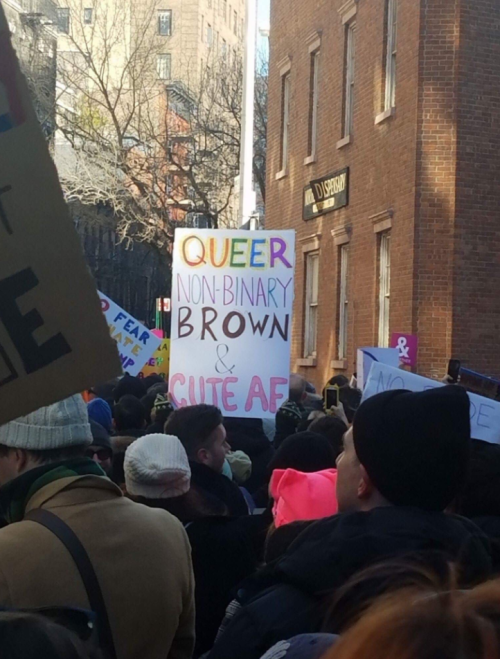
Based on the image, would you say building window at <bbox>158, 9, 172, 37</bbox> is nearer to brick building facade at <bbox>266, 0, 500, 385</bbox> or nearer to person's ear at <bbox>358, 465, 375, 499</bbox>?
brick building facade at <bbox>266, 0, 500, 385</bbox>

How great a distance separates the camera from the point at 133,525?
292cm

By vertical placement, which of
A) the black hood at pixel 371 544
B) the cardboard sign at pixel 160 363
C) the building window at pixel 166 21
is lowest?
the cardboard sign at pixel 160 363

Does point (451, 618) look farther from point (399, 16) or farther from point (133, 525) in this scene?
point (399, 16)

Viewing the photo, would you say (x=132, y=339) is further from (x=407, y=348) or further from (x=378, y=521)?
(x=378, y=521)

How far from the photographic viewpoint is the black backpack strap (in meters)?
2.72

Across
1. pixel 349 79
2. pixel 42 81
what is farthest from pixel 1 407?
pixel 42 81

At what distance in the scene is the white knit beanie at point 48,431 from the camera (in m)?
3.01

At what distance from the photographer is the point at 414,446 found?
2.61 metres

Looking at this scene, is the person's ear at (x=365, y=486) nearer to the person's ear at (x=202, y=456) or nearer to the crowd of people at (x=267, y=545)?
the crowd of people at (x=267, y=545)

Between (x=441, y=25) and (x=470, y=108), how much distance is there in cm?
122

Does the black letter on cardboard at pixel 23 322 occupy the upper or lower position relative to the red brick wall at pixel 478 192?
lower

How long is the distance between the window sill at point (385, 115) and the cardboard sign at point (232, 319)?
889cm

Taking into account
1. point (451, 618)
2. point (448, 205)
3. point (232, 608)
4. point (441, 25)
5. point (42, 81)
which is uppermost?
point (42, 81)

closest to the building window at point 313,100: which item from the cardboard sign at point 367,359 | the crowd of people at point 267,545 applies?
the cardboard sign at point 367,359
